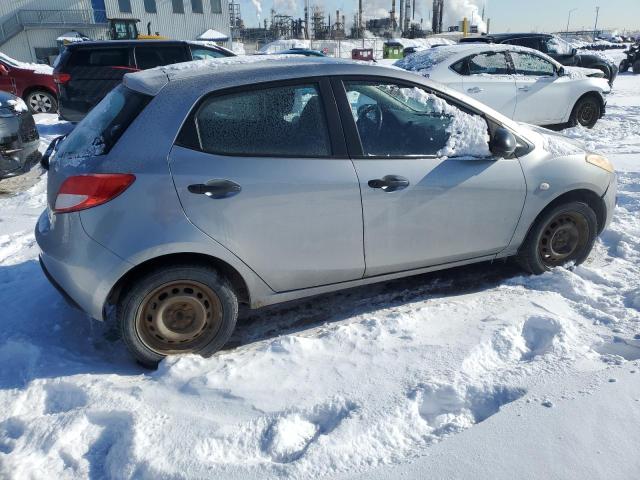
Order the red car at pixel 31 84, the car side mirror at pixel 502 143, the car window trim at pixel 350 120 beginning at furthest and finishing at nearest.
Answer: the red car at pixel 31 84 → the car side mirror at pixel 502 143 → the car window trim at pixel 350 120

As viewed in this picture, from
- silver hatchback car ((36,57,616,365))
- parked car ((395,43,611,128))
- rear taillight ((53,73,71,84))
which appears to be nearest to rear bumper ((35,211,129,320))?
silver hatchback car ((36,57,616,365))

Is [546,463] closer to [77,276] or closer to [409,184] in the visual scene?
[409,184]

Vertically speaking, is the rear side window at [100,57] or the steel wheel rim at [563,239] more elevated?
the rear side window at [100,57]

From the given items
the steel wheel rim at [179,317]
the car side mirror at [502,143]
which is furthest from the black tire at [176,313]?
the car side mirror at [502,143]

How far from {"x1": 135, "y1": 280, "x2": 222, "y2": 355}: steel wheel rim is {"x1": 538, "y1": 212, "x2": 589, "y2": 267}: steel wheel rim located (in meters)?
2.44

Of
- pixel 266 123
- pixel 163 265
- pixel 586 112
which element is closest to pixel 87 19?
pixel 586 112

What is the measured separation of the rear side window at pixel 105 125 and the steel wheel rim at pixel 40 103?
973 centimetres

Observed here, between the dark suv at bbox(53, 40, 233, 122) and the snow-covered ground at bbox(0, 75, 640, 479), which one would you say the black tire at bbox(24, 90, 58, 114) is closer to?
the dark suv at bbox(53, 40, 233, 122)

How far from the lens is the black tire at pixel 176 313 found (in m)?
2.79

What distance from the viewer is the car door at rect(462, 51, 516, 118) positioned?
26.7 ft

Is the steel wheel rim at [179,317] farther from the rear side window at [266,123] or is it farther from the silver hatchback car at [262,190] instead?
the rear side window at [266,123]

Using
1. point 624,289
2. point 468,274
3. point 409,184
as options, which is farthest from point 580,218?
point 409,184

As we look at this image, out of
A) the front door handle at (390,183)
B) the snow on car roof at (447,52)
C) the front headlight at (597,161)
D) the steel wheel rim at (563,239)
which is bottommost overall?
the steel wheel rim at (563,239)

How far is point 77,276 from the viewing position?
8.95 feet
